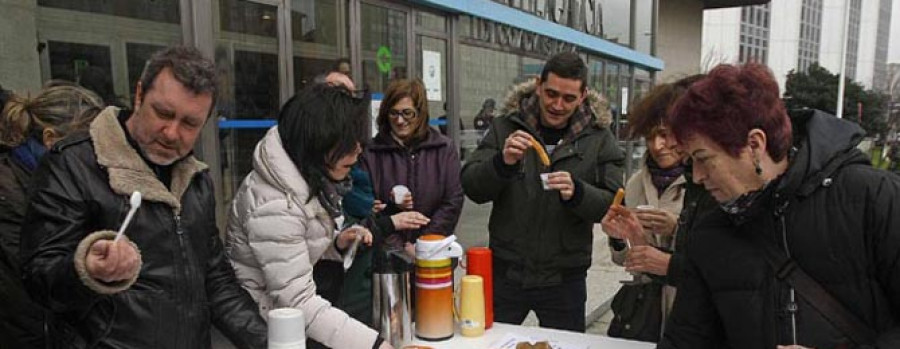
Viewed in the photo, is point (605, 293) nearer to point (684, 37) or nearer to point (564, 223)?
point (564, 223)

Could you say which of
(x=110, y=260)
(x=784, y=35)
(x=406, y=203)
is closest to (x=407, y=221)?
(x=406, y=203)

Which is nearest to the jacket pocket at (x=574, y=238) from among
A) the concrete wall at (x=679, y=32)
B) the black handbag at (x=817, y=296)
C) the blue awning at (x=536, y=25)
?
the black handbag at (x=817, y=296)

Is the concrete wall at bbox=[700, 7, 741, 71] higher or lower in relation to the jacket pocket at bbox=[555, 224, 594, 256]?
higher

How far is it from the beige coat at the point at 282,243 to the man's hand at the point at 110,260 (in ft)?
1.17

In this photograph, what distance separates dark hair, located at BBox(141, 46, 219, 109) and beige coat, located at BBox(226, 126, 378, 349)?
272mm

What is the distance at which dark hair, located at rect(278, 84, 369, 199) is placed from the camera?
1.58m

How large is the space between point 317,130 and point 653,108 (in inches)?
40.8

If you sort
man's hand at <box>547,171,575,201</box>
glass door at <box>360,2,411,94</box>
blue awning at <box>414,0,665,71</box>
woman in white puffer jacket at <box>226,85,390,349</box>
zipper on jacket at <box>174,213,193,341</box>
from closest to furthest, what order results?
zipper on jacket at <box>174,213,193,341</box> → woman in white puffer jacket at <box>226,85,390,349</box> → man's hand at <box>547,171,575,201</box> → glass door at <box>360,2,411,94</box> → blue awning at <box>414,0,665,71</box>

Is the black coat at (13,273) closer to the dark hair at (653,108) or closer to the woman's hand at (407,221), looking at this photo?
the woman's hand at (407,221)

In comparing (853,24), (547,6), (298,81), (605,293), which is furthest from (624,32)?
(853,24)

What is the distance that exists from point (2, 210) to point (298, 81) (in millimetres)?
2254

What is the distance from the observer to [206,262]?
4.99 ft

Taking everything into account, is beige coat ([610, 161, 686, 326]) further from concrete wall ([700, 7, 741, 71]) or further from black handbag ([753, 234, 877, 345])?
concrete wall ([700, 7, 741, 71])

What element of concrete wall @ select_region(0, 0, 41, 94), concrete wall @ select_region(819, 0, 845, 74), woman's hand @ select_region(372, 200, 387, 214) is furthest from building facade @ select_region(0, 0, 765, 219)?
concrete wall @ select_region(819, 0, 845, 74)
